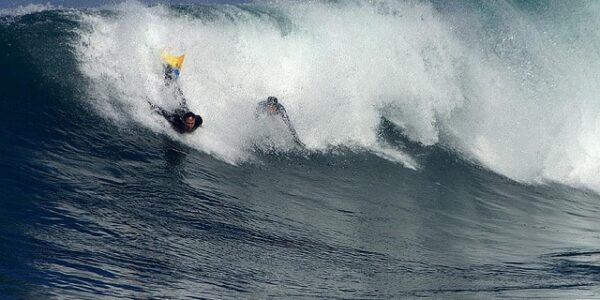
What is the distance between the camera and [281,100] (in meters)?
16.1

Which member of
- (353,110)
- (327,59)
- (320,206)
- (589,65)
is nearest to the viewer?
(320,206)

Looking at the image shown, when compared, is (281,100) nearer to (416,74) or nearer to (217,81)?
(217,81)

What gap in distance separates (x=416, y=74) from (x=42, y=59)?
8358 millimetres

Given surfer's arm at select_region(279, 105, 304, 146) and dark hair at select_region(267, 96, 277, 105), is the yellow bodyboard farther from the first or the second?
surfer's arm at select_region(279, 105, 304, 146)

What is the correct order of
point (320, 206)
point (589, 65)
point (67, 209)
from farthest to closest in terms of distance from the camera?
1. point (589, 65)
2. point (320, 206)
3. point (67, 209)

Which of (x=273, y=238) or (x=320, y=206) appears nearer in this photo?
(x=273, y=238)

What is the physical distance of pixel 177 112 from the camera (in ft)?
43.4

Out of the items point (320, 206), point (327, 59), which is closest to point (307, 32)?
point (327, 59)

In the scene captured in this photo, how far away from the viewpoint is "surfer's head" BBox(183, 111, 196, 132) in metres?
12.6

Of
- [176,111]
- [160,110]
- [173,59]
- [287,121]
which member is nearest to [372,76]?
[287,121]

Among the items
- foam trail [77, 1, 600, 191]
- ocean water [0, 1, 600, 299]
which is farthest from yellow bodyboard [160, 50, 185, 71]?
ocean water [0, 1, 600, 299]

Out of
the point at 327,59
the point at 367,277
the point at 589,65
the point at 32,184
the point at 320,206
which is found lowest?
the point at 367,277

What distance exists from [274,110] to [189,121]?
2.01 metres

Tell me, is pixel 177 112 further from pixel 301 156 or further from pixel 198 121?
pixel 301 156
